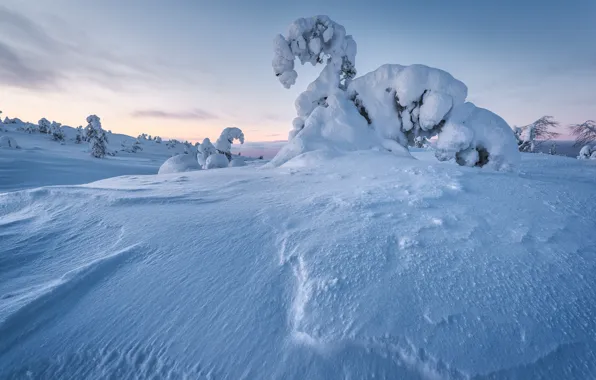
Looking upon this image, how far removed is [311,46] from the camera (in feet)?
28.6

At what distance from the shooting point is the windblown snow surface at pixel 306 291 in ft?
3.27

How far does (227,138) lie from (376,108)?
9.71 metres

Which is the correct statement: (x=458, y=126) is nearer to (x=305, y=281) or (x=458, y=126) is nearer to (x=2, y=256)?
(x=305, y=281)

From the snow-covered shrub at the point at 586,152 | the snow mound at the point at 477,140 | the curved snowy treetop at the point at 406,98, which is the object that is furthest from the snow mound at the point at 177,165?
the snow-covered shrub at the point at 586,152

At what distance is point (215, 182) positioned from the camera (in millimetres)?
3574

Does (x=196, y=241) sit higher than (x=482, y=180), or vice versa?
(x=482, y=180)

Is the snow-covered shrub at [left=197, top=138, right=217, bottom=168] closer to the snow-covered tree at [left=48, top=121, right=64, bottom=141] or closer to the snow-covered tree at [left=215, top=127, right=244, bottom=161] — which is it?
the snow-covered tree at [left=215, top=127, right=244, bottom=161]

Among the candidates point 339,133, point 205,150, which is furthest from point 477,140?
point 205,150

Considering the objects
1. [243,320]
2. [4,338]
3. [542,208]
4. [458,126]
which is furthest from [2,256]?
[458,126]

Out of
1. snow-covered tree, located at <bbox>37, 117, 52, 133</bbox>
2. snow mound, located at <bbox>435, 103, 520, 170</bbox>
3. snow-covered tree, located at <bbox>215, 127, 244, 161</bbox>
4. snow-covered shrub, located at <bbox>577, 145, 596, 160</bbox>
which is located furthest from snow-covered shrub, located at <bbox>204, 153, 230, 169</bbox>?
snow-covered tree, located at <bbox>37, 117, 52, 133</bbox>

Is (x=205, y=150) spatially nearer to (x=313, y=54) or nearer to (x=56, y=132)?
(x=313, y=54)

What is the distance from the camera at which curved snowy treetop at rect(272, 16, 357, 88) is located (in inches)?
337

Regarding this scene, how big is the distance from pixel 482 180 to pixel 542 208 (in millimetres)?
788

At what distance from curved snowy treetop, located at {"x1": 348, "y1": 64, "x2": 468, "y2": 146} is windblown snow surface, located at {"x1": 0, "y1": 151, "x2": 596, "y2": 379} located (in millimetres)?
4062
